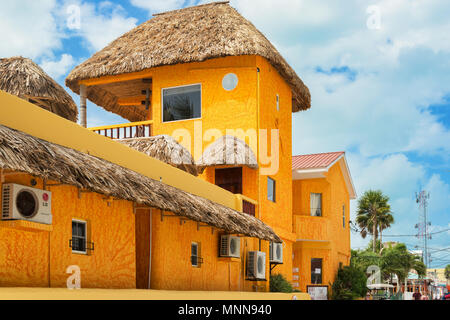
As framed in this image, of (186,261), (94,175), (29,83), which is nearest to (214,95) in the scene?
(29,83)

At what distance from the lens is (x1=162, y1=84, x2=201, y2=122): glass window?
872 inches

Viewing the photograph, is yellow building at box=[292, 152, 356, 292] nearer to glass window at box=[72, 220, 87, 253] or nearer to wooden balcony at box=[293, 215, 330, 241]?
wooden balcony at box=[293, 215, 330, 241]

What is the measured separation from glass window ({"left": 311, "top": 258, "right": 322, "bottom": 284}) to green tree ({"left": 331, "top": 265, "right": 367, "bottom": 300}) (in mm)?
922

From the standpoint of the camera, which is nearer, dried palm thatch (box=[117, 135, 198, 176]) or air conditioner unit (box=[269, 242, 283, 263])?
dried palm thatch (box=[117, 135, 198, 176])

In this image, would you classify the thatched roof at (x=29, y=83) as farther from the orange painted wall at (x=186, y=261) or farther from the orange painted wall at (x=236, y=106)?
the orange painted wall at (x=186, y=261)

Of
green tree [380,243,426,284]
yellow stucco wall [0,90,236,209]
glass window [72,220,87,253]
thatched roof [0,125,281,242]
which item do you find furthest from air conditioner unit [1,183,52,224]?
green tree [380,243,426,284]

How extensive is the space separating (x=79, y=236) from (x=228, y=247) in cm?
666

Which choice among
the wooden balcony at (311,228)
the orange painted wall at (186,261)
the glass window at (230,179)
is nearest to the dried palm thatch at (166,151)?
the glass window at (230,179)

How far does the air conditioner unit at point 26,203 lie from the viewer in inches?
369

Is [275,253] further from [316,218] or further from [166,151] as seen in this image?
[316,218]

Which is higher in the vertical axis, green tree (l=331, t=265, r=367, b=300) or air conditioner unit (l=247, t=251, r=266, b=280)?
air conditioner unit (l=247, t=251, r=266, b=280)

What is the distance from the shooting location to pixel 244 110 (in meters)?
21.4
